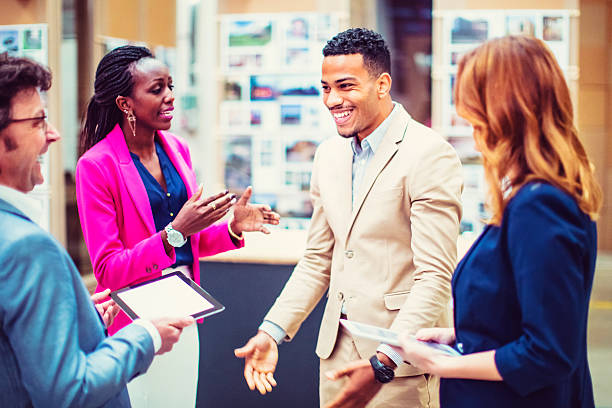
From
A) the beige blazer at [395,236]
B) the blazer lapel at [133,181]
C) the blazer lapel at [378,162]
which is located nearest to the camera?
the beige blazer at [395,236]

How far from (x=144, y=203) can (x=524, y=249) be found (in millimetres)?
1257

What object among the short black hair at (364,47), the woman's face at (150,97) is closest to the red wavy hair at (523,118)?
the short black hair at (364,47)

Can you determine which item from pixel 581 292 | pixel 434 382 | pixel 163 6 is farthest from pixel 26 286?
pixel 163 6

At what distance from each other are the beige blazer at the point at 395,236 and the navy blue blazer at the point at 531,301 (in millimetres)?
438

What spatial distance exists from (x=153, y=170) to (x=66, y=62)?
3.69 metres

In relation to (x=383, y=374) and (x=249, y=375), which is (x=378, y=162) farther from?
(x=249, y=375)

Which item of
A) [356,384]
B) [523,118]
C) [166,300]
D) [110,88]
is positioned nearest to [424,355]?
[356,384]

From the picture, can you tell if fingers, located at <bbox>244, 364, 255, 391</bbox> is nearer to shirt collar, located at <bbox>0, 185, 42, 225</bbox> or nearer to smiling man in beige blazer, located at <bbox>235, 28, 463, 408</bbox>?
smiling man in beige blazer, located at <bbox>235, 28, 463, 408</bbox>

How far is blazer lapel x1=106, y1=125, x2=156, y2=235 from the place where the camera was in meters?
2.09

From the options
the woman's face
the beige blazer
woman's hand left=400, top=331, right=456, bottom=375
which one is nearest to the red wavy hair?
woman's hand left=400, top=331, right=456, bottom=375

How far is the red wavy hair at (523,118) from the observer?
1.30 meters

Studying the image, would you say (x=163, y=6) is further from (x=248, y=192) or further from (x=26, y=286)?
(x=26, y=286)

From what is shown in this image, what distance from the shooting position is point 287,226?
206 inches

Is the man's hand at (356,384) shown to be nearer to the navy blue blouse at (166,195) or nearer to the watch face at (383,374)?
the watch face at (383,374)
